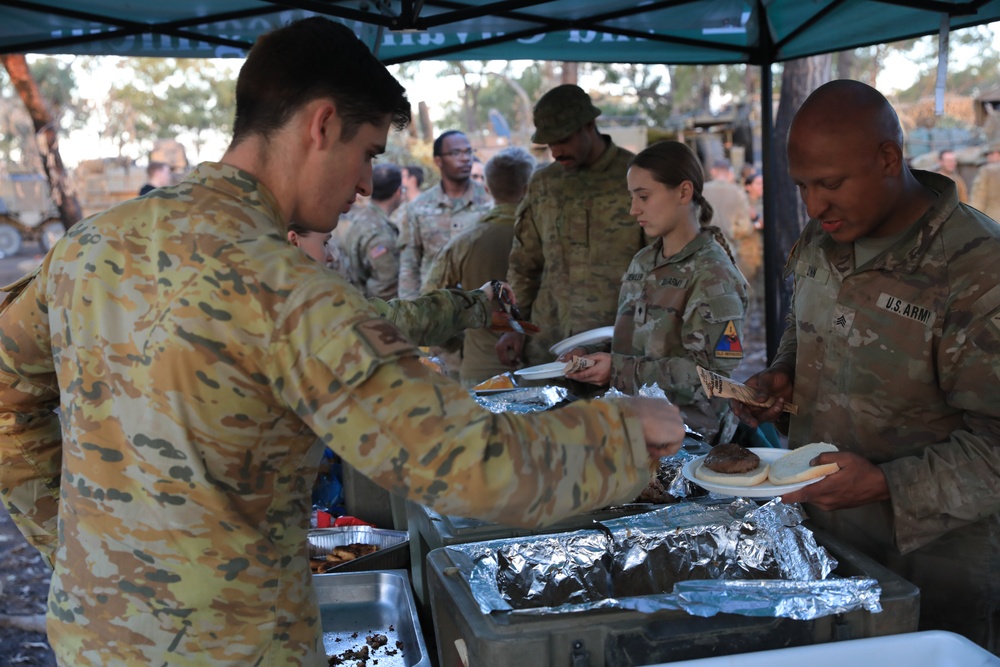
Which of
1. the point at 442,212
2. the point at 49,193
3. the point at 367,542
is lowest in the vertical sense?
the point at 367,542

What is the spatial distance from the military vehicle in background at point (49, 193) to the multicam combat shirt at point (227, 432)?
1868 cm

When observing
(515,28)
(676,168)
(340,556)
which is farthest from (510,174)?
(340,556)

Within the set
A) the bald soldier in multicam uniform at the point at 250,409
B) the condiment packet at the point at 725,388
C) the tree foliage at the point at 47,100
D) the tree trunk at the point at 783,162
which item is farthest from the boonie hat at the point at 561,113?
the tree foliage at the point at 47,100

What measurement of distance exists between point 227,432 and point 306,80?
527mm

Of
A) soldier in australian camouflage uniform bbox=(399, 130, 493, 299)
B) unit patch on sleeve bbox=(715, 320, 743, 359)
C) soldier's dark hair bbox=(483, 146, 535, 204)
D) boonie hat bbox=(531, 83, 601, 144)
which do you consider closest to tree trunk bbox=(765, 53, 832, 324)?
soldier in australian camouflage uniform bbox=(399, 130, 493, 299)

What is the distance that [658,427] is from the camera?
1236mm

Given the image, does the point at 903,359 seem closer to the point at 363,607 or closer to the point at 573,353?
the point at 573,353

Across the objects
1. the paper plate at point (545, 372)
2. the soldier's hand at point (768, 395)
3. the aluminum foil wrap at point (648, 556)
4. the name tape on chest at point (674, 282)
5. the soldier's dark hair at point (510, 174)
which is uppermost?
the soldier's dark hair at point (510, 174)

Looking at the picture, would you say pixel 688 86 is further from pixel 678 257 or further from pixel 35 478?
pixel 35 478

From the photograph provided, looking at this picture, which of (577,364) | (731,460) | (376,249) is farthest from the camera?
(376,249)

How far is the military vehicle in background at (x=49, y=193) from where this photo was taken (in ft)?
61.5

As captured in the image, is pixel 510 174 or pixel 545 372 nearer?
pixel 545 372

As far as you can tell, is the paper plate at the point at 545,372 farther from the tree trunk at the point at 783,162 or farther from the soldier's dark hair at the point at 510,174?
the tree trunk at the point at 783,162

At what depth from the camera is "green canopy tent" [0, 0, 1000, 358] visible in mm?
3652
